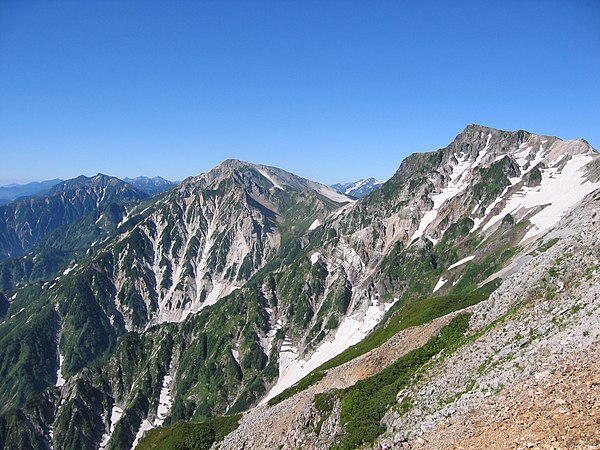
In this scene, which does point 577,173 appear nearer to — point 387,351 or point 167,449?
point 387,351

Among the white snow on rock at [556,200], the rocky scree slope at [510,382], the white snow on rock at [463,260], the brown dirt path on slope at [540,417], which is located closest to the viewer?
the brown dirt path on slope at [540,417]

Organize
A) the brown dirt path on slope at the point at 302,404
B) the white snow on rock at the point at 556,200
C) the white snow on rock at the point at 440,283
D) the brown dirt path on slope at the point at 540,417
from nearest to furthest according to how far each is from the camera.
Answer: the brown dirt path on slope at the point at 540,417
the brown dirt path on slope at the point at 302,404
the white snow on rock at the point at 556,200
the white snow on rock at the point at 440,283

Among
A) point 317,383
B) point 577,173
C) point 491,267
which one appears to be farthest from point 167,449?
point 577,173

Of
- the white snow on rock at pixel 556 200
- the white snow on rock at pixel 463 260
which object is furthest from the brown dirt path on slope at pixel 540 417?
the white snow on rock at pixel 463 260

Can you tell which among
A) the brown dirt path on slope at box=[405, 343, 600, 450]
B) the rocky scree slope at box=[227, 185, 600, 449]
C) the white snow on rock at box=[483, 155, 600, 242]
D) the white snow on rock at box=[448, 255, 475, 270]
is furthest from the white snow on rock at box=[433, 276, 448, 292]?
the brown dirt path on slope at box=[405, 343, 600, 450]

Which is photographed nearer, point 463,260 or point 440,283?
point 463,260

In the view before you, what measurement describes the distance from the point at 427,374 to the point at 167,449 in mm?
60232

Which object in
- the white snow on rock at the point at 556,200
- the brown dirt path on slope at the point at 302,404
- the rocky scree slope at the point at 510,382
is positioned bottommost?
the brown dirt path on slope at the point at 302,404

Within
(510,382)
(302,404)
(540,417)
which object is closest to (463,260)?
(302,404)

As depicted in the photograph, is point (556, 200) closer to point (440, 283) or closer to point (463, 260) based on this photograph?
point (463, 260)

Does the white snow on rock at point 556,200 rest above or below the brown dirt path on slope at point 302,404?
above

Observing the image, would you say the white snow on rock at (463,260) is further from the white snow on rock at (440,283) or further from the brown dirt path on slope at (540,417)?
the brown dirt path on slope at (540,417)

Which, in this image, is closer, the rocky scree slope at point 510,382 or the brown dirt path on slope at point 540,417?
the brown dirt path on slope at point 540,417

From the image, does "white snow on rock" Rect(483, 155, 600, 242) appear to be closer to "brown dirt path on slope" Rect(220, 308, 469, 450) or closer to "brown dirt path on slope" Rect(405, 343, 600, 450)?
"brown dirt path on slope" Rect(220, 308, 469, 450)
